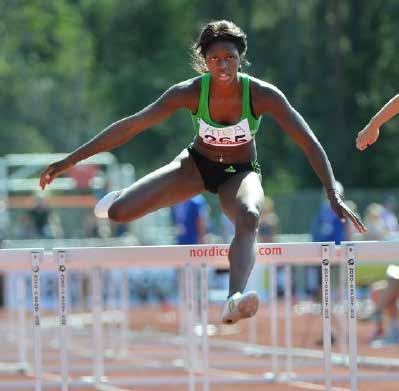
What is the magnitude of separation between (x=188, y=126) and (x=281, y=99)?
1266 inches

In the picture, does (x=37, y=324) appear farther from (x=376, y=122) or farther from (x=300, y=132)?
(x=376, y=122)

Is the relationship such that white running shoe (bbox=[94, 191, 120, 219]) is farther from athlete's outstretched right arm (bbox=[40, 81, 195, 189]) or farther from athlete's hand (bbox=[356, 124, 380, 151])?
athlete's hand (bbox=[356, 124, 380, 151])

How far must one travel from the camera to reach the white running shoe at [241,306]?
23.0 ft

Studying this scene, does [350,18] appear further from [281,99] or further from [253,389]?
[281,99]

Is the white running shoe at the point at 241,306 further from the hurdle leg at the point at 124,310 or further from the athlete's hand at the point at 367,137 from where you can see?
the hurdle leg at the point at 124,310

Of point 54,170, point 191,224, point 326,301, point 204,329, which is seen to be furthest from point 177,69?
point 326,301

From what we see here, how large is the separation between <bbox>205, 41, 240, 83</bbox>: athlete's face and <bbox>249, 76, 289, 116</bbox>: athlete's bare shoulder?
6.1 inches

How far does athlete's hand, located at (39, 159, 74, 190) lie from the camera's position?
7.90m

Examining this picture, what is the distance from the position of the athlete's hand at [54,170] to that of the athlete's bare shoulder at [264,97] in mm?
1154

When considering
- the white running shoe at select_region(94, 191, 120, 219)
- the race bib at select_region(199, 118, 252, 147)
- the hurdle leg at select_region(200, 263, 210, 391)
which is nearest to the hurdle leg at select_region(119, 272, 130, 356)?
the hurdle leg at select_region(200, 263, 210, 391)

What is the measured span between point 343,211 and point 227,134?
887 millimetres

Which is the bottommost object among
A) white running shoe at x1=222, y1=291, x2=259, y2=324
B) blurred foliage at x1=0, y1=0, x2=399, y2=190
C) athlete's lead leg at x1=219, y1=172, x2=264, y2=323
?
white running shoe at x1=222, y1=291, x2=259, y2=324

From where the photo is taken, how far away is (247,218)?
7.46 metres

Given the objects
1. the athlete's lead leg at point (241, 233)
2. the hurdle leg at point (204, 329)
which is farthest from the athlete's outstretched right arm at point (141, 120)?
the hurdle leg at point (204, 329)
